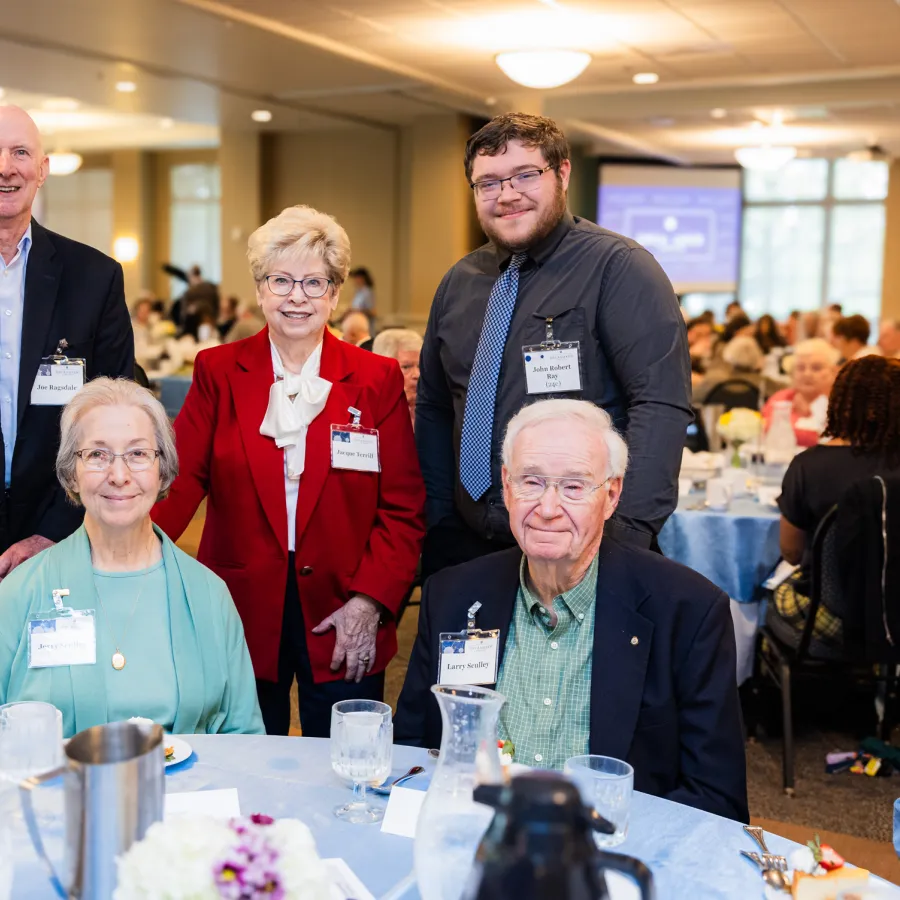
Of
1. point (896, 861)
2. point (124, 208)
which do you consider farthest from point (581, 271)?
point (124, 208)

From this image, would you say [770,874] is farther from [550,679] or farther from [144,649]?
[144,649]

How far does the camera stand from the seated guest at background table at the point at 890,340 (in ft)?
29.2

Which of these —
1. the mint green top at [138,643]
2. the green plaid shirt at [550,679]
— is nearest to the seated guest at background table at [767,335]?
the green plaid shirt at [550,679]

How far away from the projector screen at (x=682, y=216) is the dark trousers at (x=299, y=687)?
584 inches

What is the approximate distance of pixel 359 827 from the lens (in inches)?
59.8

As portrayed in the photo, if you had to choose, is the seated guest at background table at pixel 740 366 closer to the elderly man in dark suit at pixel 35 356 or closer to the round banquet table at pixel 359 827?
the elderly man in dark suit at pixel 35 356

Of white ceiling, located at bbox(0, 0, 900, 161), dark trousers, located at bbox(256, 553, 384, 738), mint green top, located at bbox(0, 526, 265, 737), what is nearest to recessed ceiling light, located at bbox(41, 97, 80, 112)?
white ceiling, located at bbox(0, 0, 900, 161)

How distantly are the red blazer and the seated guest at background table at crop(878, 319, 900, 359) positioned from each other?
23.7 feet

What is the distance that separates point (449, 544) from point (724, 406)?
5004mm

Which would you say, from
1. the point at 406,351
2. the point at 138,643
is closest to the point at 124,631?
the point at 138,643

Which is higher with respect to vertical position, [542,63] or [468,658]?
[542,63]

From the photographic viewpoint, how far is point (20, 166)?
2.50 m

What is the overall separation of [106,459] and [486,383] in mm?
895

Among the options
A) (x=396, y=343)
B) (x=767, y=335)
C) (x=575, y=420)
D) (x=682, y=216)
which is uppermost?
(x=682, y=216)
